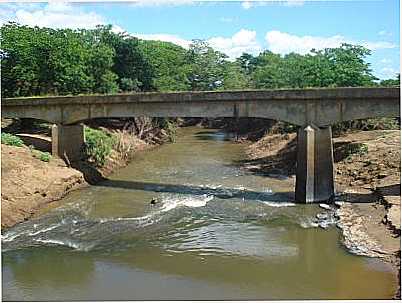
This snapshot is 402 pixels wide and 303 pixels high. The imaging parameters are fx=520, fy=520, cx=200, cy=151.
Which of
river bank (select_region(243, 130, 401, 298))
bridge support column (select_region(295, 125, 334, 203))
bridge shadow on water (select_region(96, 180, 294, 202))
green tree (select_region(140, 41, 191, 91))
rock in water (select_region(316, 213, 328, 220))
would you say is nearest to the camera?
river bank (select_region(243, 130, 401, 298))

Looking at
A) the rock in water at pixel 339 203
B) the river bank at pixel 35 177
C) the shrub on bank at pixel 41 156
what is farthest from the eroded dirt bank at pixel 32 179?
the rock in water at pixel 339 203

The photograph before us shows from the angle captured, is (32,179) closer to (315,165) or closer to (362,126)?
(315,165)

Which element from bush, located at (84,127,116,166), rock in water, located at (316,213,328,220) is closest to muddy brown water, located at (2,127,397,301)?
rock in water, located at (316,213,328,220)

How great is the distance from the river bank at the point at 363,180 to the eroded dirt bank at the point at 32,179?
8.85 metres

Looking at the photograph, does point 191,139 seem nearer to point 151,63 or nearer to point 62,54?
point 151,63

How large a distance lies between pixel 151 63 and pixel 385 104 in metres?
26.9

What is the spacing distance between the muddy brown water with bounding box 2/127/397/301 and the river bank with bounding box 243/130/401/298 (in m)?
0.80

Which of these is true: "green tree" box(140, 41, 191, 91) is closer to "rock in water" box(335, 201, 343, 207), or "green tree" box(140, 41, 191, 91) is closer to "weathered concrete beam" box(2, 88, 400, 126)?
"weathered concrete beam" box(2, 88, 400, 126)

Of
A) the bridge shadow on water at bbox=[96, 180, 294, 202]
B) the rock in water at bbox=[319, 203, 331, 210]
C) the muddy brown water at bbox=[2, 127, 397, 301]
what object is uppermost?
the rock in water at bbox=[319, 203, 331, 210]

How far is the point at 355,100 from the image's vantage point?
19641 millimetres

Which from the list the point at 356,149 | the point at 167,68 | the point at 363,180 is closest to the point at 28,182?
the point at 363,180

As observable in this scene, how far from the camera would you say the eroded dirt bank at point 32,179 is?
1886 cm

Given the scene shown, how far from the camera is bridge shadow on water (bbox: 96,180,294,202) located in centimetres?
2152

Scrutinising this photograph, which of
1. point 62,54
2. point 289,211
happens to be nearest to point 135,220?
point 289,211
